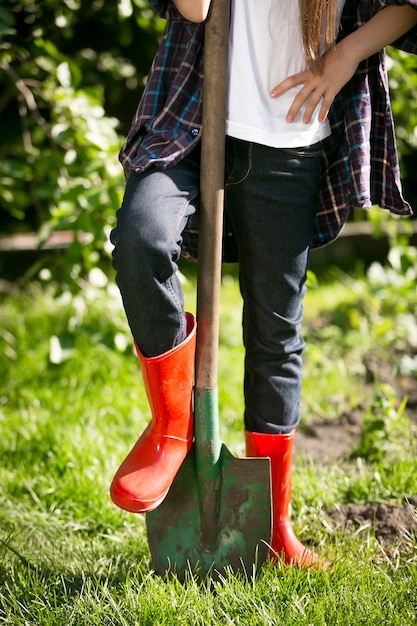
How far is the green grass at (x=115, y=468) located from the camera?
164 centimetres

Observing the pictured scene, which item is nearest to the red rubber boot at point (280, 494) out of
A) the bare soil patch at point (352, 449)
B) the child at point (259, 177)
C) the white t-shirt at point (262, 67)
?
the child at point (259, 177)

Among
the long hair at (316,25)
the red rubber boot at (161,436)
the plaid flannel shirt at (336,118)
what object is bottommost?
the red rubber boot at (161,436)

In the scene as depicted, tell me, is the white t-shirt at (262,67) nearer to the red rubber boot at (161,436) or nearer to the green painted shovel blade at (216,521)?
the red rubber boot at (161,436)

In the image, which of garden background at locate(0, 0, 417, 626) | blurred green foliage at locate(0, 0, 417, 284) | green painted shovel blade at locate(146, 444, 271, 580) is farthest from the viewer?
blurred green foliage at locate(0, 0, 417, 284)

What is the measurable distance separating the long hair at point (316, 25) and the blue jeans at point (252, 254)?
20 cm

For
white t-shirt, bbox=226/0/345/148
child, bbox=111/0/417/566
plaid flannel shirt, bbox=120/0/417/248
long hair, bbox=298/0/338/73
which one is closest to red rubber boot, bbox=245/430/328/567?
child, bbox=111/0/417/566

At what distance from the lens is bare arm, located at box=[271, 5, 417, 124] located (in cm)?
167

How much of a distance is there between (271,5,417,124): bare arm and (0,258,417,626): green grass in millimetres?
1010

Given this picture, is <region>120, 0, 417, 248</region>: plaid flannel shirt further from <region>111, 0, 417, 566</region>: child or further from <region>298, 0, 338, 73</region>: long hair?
<region>298, 0, 338, 73</region>: long hair

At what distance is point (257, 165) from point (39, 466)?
3.90ft

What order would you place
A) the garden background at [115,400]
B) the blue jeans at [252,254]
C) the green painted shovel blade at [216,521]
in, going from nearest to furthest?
the blue jeans at [252,254] < the garden background at [115,400] < the green painted shovel blade at [216,521]

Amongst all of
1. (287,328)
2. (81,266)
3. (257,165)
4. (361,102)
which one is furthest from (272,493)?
(81,266)

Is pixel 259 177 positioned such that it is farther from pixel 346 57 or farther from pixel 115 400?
pixel 115 400

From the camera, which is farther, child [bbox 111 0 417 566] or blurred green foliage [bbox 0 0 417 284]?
blurred green foliage [bbox 0 0 417 284]
